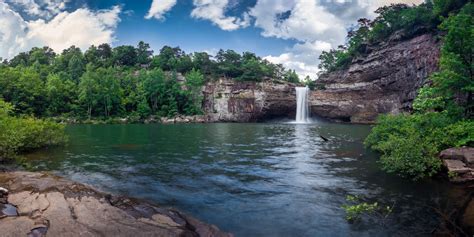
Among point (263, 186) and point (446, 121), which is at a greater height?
point (446, 121)

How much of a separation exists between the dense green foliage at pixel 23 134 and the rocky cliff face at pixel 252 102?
48141mm

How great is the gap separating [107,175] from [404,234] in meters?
12.3

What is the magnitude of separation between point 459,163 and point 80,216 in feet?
47.6

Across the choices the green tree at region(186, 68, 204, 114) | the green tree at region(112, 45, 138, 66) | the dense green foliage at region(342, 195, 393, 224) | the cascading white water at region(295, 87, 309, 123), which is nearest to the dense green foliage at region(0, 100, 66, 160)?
the dense green foliage at region(342, 195, 393, 224)

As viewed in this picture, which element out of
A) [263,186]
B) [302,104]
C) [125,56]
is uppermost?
[125,56]

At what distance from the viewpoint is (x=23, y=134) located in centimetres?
1852

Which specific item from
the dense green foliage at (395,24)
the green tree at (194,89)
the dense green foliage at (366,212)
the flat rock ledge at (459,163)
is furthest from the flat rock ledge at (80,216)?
the green tree at (194,89)

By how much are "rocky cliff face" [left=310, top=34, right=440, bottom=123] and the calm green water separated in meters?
45.1

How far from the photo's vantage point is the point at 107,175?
550 inches

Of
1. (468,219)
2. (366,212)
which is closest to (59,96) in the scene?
(366,212)

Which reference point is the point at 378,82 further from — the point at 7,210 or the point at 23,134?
the point at 7,210

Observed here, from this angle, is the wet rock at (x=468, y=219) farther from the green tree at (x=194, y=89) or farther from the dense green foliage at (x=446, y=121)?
the green tree at (x=194, y=89)

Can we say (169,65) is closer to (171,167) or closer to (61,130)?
(61,130)

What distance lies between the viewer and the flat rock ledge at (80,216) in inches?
261
